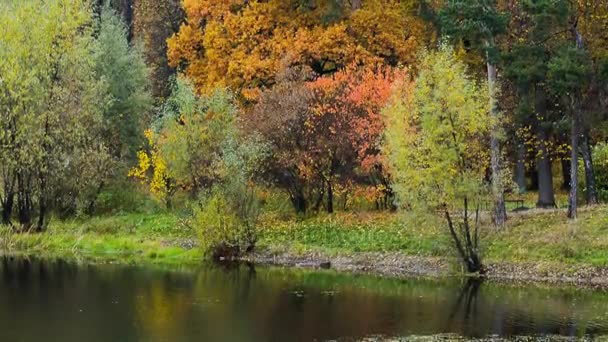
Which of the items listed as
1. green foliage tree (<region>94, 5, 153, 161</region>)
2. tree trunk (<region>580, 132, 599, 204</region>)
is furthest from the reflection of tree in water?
green foliage tree (<region>94, 5, 153, 161</region>)

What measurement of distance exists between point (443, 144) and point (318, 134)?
431 inches

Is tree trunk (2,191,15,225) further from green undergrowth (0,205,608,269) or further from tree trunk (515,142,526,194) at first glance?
tree trunk (515,142,526,194)

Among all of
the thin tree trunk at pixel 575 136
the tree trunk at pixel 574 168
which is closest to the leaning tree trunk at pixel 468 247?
the tree trunk at pixel 574 168

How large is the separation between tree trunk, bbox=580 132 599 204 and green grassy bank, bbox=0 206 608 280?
6.08 feet

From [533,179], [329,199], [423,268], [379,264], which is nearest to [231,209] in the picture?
[379,264]

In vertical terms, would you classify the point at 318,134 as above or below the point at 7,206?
above

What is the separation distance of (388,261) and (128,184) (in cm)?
1971

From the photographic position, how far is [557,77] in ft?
107

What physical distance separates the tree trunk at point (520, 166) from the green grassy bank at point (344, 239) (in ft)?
25.5

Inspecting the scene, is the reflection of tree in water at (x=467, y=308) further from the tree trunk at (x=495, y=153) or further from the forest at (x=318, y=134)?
the tree trunk at (x=495, y=153)

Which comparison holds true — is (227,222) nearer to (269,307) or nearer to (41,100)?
(269,307)

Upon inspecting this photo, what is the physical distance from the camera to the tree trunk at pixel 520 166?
43656mm

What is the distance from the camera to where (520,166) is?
4644 cm

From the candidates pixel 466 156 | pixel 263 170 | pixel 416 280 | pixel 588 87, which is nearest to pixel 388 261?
pixel 416 280
